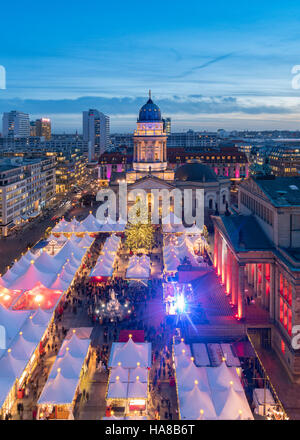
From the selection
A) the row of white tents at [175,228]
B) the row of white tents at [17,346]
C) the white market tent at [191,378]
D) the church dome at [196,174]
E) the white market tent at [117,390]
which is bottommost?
the white market tent at [117,390]

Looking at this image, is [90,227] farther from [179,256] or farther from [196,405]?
[196,405]

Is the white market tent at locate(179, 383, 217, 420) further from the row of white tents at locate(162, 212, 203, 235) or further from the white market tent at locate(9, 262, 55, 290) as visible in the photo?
the row of white tents at locate(162, 212, 203, 235)

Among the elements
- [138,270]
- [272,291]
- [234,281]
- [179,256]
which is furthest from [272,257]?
[179,256]

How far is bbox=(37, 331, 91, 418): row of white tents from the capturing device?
2786 centimetres

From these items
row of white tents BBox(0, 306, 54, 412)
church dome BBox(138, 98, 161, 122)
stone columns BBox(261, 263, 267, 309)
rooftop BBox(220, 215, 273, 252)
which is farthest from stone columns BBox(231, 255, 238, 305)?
church dome BBox(138, 98, 161, 122)

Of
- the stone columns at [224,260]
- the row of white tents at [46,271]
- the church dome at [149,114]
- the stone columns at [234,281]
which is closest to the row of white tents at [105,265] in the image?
the row of white tents at [46,271]

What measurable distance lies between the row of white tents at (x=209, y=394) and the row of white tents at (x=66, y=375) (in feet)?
24.0

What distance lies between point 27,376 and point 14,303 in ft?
39.1

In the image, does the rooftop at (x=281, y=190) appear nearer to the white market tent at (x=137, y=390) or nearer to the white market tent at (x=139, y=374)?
the white market tent at (x=139, y=374)

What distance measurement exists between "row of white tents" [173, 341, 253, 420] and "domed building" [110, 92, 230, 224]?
7987cm

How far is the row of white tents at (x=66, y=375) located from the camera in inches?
1097

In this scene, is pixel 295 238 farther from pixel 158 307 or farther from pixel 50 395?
pixel 50 395

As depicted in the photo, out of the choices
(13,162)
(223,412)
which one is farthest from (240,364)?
(13,162)
